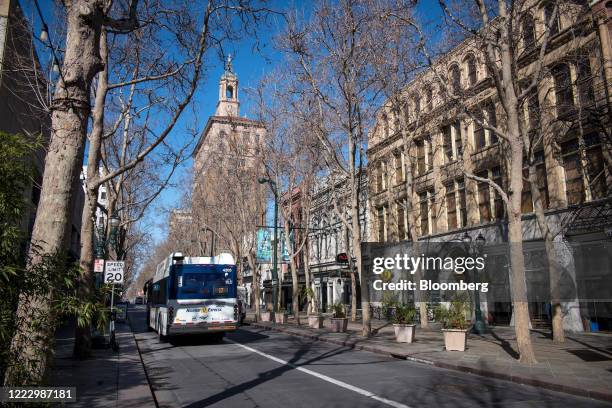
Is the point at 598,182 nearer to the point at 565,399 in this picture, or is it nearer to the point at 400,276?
the point at 400,276

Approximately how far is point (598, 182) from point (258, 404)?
18379mm

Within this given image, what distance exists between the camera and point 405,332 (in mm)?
17203

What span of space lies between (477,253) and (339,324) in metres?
8.24

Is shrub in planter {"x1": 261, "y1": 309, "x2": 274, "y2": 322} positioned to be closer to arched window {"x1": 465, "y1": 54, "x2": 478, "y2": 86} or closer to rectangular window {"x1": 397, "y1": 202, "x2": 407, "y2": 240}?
rectangular window {"x1": 397, "y1": 202, "x2": 407, "y2": 240}

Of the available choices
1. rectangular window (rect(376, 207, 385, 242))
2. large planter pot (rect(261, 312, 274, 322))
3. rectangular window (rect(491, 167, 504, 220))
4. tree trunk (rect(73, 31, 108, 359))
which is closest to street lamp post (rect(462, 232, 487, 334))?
rectangular window (rect(491, 167, 504, 220))

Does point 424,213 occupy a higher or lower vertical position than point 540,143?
lower

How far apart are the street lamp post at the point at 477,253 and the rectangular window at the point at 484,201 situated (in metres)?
1.76

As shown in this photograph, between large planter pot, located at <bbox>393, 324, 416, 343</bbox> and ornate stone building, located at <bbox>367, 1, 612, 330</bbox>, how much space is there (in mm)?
6002

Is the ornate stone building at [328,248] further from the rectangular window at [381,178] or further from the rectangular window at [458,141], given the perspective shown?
the rectangular window at [458,141]

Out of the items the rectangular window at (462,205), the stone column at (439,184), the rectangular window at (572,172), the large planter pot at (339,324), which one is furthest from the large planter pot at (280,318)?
the rectangular window at (572,172)

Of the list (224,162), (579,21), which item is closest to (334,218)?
(224,162)

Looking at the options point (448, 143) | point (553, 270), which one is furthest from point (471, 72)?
point (553, 270)

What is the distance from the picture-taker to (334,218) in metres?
44.9

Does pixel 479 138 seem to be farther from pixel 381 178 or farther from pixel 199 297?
pixel 199 297
